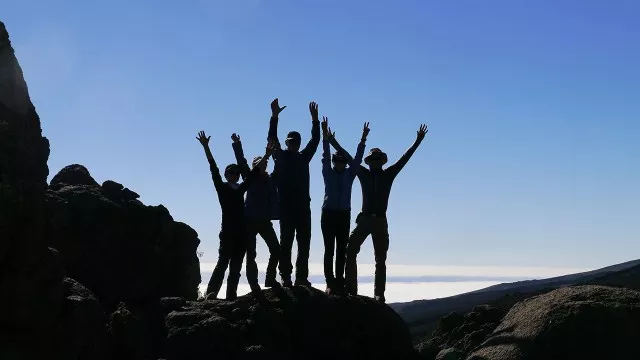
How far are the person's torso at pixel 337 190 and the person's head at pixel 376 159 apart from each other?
71cm

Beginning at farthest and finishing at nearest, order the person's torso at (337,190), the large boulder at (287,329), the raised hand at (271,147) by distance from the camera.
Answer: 1. the person's torso at (337,190)
2. the raised hand at (271,147)
3. the large boulder at (287,329)

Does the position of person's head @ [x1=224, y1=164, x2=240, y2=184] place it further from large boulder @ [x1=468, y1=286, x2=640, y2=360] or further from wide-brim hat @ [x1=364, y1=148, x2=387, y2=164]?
large boulder @ [x1=468, y1=286, x2=640, y2=360]

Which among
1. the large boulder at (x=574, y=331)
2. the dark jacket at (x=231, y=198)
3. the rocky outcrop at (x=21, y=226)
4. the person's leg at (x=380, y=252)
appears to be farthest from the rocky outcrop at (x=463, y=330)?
the rocky outcrop at (x=21, y=226)

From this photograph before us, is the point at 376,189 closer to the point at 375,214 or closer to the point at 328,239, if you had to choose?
the point at 375,214

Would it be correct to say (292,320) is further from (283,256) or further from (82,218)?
(82,218)

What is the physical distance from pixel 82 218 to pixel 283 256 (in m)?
5.44

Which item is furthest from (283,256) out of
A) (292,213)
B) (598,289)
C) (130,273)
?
(598,289)

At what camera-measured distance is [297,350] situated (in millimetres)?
12492

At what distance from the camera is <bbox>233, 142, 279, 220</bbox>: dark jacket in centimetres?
1375

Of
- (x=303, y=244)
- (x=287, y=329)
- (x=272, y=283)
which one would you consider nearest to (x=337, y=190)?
(x=303, y=244)

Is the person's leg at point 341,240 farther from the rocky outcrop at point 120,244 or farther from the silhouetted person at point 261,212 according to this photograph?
the rocky outcrop at point 120,244

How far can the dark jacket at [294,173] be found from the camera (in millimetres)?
13719

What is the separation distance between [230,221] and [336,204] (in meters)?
1.96

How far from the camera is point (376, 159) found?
1444 centimetres
